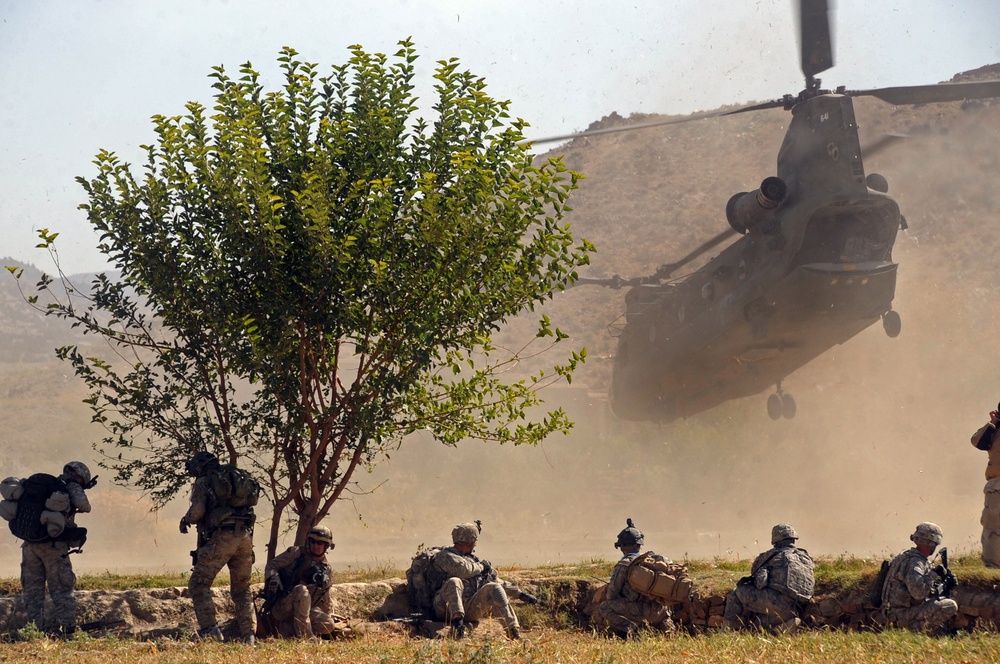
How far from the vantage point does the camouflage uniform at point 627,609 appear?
10.3 metres

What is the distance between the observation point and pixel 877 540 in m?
30.8

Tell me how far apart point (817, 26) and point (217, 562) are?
48.2ft

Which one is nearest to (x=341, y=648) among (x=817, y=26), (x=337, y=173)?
(x=337, y=173)

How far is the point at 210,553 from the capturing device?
365 inches

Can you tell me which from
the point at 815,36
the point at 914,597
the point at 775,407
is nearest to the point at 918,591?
the point at 914,597

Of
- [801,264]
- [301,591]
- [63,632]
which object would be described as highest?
[801,264]

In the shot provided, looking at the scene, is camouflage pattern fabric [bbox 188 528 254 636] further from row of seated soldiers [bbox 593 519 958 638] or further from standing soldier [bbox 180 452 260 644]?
row of seated soldiers [bbox 593 519 958 638]

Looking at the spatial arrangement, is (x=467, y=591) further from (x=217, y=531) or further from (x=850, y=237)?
(x=850, y=237)

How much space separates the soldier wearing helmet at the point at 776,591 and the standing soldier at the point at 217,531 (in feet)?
16.0

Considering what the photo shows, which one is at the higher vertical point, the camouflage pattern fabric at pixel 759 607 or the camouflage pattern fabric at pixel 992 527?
the camouflage pattern fabric at pixel 992 527

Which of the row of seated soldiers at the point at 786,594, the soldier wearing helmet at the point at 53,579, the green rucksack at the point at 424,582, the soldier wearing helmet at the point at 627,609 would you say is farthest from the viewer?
the green rucksack at the point at 424,582

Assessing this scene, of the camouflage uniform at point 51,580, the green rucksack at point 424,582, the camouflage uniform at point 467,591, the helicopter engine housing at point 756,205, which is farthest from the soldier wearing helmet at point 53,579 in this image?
the helicopter engine housing at point 756,205

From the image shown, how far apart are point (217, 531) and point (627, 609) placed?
438 centimetres

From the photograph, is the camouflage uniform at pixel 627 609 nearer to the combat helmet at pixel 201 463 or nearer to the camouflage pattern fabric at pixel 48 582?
the combat helmet at pixel 201 463
